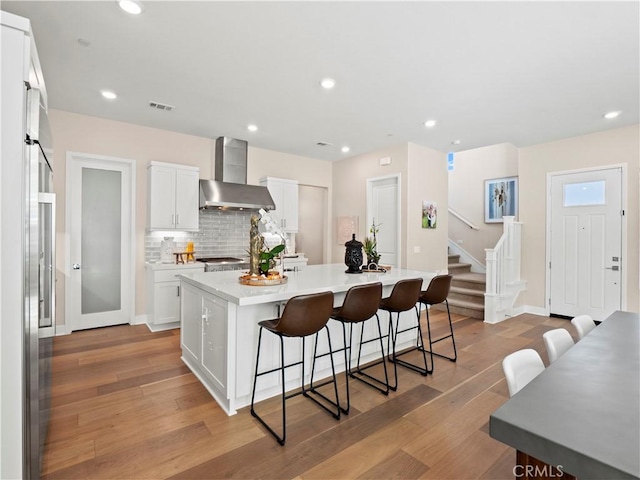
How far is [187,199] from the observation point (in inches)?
197

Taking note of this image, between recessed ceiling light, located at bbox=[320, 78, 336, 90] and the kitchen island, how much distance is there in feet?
6.63

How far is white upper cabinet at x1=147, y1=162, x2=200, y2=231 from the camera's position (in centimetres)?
473

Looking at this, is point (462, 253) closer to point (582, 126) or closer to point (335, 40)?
point (582, 126)

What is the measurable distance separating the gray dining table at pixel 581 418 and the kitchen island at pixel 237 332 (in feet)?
5.40

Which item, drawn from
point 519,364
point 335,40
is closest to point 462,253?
point 335,40

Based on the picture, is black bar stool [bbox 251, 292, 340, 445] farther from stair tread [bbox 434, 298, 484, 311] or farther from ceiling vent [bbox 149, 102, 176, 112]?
stair tread [bbox 434, 298, 484, 311]

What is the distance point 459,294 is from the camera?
583 centimetres

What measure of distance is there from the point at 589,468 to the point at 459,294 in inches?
214

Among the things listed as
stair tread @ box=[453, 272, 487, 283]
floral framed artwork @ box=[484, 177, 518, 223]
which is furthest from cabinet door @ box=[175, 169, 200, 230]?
floral framed artwork @ box=[484, 177, 518, 223]

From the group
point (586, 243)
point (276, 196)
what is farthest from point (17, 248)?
point (586, 243)

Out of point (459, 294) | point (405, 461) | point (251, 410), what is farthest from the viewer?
point (459, 294)

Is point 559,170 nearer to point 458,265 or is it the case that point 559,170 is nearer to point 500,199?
point 500,199

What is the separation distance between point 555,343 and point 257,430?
1.90m

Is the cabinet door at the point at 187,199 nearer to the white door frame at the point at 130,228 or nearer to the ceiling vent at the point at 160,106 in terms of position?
the white door frame at the point at 130,228
